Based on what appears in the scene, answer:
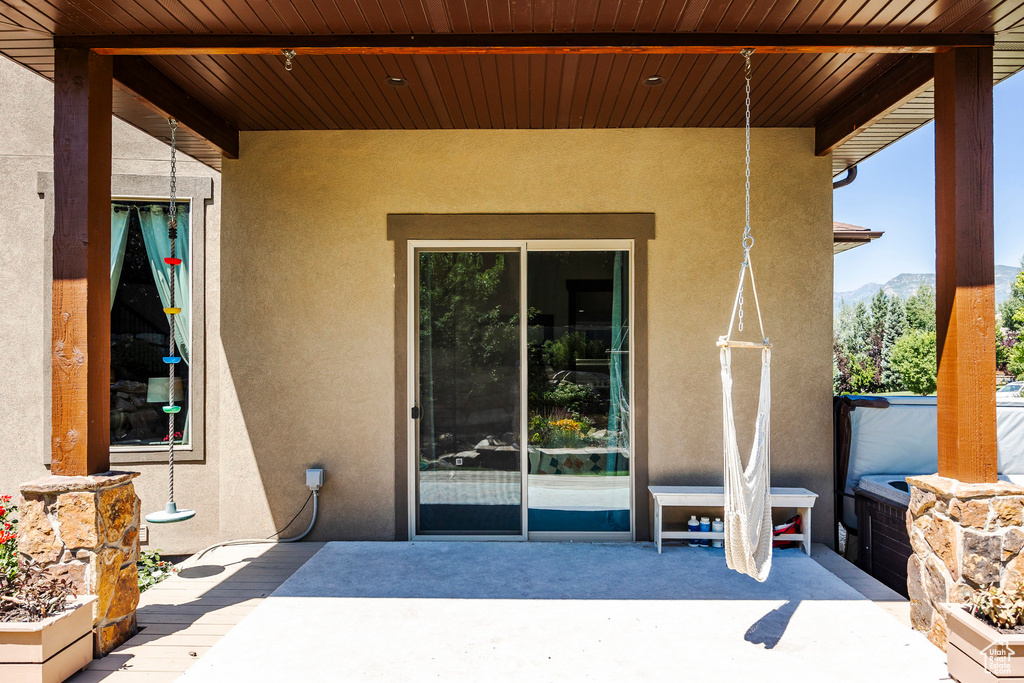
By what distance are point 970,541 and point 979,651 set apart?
0.50 meters

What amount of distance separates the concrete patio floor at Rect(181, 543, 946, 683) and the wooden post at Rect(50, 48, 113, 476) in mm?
1225

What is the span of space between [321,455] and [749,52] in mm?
3802

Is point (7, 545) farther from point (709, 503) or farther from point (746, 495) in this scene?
point (709, 503)

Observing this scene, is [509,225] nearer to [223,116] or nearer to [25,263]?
[223,116]

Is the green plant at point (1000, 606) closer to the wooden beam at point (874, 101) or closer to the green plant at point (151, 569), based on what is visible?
the wooden beam at point (874, 101)

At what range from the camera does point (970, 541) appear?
2703 millimetres

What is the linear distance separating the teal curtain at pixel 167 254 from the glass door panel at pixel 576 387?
268 cm

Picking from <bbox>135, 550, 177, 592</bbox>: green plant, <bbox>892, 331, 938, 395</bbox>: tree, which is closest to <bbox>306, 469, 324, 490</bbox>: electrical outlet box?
<bbox>135, 550, 177, 592</bbox>: green plant

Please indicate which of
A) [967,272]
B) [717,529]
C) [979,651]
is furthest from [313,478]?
[967,272]

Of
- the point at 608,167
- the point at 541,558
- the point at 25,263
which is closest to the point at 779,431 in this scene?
the point at 541,558

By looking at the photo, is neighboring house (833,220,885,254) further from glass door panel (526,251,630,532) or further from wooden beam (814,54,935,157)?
glass door panel (526,251,630,532)

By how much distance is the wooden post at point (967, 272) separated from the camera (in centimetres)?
287

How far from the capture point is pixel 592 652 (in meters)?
2.79

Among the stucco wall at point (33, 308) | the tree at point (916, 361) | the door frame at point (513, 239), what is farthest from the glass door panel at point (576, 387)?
the tree at point (916, 361)
